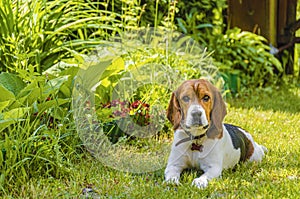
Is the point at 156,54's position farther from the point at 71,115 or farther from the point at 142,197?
the point at 142,197

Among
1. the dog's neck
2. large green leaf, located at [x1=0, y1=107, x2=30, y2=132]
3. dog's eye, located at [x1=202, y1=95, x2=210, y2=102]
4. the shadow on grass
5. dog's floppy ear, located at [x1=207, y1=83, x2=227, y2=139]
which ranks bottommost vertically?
the shadow on grass

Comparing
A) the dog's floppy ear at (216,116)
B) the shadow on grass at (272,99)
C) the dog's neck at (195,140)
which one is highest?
the dog's floppy ear at (216,116)

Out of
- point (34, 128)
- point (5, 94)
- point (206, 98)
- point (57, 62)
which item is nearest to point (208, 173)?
point (206, 98)

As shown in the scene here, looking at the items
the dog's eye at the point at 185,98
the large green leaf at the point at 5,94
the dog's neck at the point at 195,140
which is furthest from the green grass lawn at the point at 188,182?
the large green leaf at the point at 5,94

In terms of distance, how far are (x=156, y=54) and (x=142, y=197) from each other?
2.07 metres

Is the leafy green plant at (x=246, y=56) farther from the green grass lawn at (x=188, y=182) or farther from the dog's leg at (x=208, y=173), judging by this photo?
the dog's leg at (x=208, y=173)

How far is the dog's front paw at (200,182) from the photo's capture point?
365 cm

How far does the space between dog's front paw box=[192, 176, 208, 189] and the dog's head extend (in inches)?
11.0

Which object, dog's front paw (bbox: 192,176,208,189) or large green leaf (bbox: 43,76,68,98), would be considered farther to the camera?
large green leaf (bbox: 43,76,68,98)

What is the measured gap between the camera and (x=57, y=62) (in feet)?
17.4

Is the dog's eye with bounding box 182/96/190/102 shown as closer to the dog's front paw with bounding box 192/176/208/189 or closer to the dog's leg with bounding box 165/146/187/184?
the dog's leg with bounding box 165/146/187/184

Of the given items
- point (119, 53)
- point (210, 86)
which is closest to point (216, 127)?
point (210, 86)

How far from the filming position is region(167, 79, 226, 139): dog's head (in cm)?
368

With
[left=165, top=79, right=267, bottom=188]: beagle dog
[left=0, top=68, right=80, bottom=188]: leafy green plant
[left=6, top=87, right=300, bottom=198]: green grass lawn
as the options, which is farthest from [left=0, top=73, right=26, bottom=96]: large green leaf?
[left=165, top=79, right=267, bottom=188]: beagle dog
